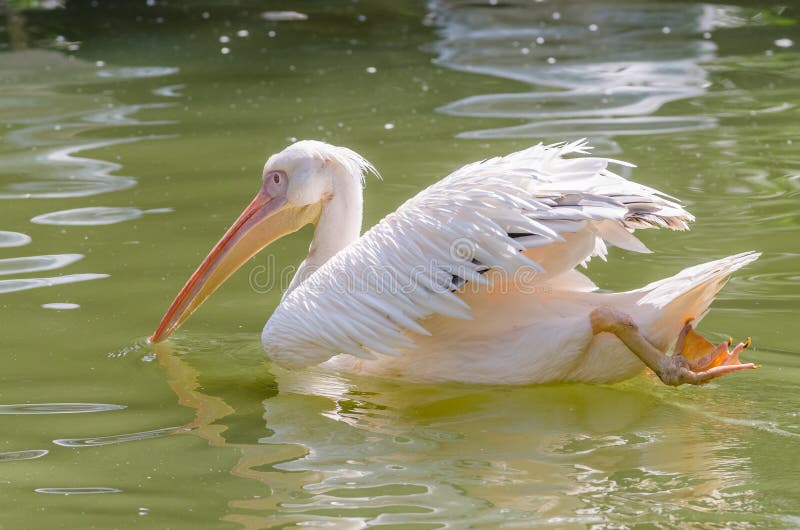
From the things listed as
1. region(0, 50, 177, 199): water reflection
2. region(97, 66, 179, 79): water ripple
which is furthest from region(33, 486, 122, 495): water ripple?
region(97, 66, 179, 79): water ripple

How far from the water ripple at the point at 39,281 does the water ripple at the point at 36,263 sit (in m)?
0.12

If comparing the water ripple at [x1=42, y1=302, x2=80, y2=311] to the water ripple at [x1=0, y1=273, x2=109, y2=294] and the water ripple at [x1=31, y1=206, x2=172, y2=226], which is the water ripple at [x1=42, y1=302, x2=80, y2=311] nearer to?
the water ripple at [x1=0, y1=273, x2=109, y2=294]

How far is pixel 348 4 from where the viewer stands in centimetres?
1102

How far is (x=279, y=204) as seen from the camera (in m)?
4.53

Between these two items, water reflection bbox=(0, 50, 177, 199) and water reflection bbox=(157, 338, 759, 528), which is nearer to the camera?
water reflection bbox=(157, 338, 759, 528)

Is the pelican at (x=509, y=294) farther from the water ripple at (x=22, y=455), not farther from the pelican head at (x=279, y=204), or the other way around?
the water ripple at (x=22, y=455)

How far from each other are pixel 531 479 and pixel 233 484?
77cm

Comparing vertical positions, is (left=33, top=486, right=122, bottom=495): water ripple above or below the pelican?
below

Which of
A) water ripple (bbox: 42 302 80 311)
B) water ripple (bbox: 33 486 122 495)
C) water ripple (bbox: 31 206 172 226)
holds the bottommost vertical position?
water ripple (bbox: 42 302 80 311)

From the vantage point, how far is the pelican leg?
371 cm

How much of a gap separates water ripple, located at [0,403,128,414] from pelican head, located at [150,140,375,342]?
1.70 ft

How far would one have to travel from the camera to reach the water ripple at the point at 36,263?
5.32 m

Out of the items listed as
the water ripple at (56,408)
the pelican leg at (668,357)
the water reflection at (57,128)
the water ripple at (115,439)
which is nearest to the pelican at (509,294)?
the pelican leg at (668,357)

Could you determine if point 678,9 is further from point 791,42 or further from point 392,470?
point 392,470
